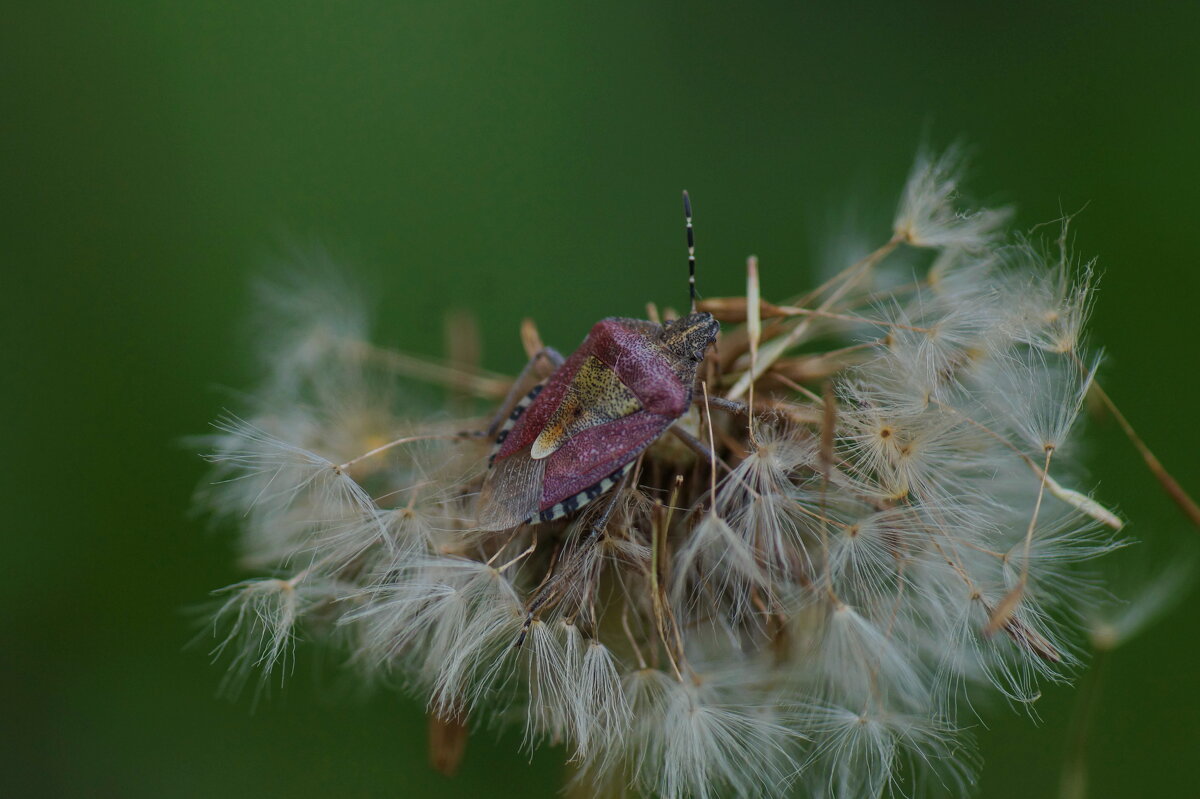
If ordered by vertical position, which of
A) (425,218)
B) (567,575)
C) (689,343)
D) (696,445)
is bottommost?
(567,575)

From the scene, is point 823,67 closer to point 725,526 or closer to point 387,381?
point 387,381

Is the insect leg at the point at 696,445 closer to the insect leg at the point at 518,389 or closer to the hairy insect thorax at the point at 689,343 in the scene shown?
the hairy insect thorax at the point at 689,343

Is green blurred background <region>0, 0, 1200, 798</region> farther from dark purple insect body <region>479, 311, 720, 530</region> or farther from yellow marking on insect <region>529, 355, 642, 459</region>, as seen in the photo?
yellow marking on insect <region>529, 355, 642, 459</region>

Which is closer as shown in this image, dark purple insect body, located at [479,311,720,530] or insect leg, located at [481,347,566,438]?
dark purple insect body, located at [479,311,720,530]

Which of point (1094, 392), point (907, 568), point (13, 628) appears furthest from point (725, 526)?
point (13, 628)

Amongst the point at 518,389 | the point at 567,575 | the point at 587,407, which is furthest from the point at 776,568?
the point at 518,389

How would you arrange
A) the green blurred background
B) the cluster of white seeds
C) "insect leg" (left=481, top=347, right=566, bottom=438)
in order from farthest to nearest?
1. the green blurred background
2. "insect leg" (left=481, top=347, right=566, bottom=438)
3. the cluster of white seeds

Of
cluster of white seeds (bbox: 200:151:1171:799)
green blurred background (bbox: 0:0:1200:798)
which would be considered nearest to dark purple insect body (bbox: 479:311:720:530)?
cluster of white seeds (bbox: 200:151:1171:799)

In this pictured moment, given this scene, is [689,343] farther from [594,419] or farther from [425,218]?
[425,218]
